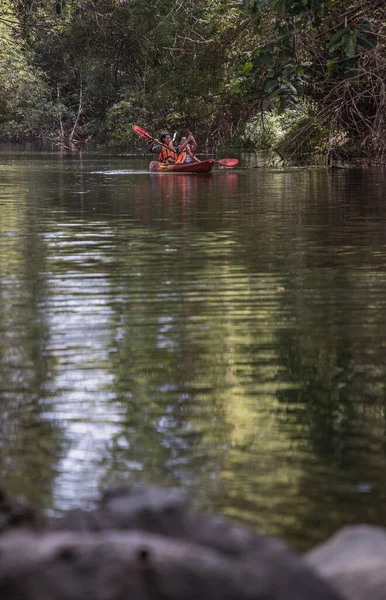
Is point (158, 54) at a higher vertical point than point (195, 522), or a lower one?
higher

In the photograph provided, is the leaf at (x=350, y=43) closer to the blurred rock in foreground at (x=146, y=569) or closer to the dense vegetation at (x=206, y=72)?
the dense vegetation at (x=206, y=72)

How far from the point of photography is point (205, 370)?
533 cm

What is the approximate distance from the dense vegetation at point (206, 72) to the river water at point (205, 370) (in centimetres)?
454

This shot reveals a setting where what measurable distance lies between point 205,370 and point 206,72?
27.9m

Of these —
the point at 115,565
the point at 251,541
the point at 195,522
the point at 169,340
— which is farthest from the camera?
the point at 169,340

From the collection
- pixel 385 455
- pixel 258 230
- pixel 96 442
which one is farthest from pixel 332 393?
pixel 258 230

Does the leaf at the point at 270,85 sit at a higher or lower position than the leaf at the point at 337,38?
lower

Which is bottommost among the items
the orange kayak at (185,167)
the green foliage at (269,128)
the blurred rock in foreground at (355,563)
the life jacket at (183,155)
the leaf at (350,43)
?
the blurred rock in foreground at (355,563)

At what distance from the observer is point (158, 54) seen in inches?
1928

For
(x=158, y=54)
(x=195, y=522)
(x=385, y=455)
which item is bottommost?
(x=385, y=455)

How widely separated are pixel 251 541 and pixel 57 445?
183cm

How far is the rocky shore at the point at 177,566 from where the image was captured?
206cm

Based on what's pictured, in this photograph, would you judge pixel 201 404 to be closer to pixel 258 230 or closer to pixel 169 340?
pixel 169 340

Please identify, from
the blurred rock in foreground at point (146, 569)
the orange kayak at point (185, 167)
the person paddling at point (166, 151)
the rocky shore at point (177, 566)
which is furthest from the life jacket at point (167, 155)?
the blurred rock in foreground at point (146, 569)
